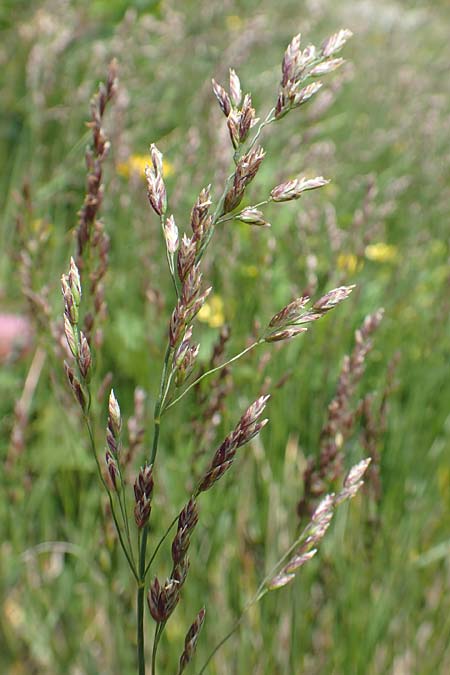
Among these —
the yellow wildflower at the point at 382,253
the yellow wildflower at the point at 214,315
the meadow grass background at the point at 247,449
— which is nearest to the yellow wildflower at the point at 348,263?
the meadow grass background at the point at 247,449

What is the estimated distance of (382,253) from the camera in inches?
92.7

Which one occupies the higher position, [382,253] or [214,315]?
[214,315]

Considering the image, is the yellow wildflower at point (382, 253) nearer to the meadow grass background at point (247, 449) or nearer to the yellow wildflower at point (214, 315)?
the meadow grass background at point (247, 449)

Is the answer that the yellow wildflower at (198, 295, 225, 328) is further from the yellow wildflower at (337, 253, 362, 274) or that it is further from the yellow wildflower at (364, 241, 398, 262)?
the yellow wildflower at (364, 241, 398, 262)

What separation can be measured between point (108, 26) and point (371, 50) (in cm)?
276

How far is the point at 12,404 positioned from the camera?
1.86 meters

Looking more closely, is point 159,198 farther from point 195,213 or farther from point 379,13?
point 379,13

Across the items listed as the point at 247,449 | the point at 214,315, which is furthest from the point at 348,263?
the point at 214,315

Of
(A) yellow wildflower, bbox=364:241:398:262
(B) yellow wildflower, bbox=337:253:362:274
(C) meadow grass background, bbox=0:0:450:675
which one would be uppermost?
(B) yellow wildflower, bbox=337:253:362:274

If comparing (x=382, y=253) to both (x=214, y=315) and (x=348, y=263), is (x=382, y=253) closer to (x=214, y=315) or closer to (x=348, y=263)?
(x=214, y=315)

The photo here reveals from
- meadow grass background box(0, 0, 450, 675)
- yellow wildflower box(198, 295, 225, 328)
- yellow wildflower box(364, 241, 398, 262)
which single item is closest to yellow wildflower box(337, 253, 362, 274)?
meadow grass background box(0, 0, 450, 675)

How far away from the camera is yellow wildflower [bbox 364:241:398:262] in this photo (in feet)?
7.75

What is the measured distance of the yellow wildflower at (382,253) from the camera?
2363mm

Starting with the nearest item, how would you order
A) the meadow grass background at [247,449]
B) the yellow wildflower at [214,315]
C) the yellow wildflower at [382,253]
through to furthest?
1. the meadow grass background at [247,449]
2. the yellow wildflower at [214,315]
3. the yellow wildflower at [382,253]
